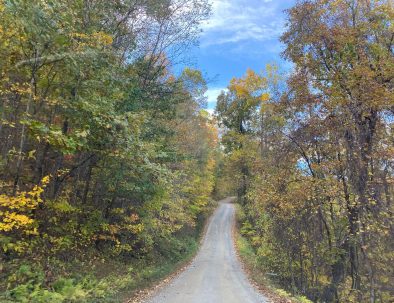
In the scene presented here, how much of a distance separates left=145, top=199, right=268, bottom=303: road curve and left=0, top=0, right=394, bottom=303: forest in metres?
1.19

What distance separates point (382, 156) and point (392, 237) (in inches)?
178

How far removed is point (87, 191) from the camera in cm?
1261

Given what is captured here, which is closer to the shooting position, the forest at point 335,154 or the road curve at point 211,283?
the road curve at point 211,283

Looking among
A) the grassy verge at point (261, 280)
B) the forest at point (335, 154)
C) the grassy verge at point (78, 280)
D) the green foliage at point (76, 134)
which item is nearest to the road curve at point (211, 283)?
the grassy verge at point (261, 280)

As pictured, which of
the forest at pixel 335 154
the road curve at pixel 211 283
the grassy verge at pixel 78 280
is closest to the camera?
the grassy verge at pixel 78 280

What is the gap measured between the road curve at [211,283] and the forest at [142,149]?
1.19m

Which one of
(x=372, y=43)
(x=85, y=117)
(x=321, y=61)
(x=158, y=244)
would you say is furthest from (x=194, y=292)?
(x=372, y=43)

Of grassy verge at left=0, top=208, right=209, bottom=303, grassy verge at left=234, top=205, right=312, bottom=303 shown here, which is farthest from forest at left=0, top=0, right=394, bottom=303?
grassy verge at left=234, top=205, right=312, bottom=303

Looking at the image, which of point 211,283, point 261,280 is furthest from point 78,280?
point 261,280

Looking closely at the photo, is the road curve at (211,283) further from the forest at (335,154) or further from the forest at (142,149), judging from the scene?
the forest at (335,154)

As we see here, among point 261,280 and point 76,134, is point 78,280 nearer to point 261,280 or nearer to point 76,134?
point 76,134

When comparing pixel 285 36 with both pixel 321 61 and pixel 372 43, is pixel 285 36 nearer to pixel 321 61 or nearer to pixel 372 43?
pixel 321 61

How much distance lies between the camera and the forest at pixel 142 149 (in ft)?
26.0

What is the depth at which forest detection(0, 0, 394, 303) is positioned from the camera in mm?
7914
